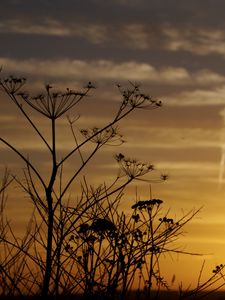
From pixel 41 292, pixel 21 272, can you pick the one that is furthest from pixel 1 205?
pixel 41 292

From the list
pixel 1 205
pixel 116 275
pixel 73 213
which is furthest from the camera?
pixel 1 205

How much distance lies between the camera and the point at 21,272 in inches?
574

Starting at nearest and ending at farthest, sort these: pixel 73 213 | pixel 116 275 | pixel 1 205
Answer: pixel 116 275
pixel 73 213
pixel 1 205

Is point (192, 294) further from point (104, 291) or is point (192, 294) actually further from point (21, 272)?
point (21, 272)

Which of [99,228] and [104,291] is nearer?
[104,291]

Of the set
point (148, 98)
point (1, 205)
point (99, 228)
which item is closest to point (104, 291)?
point (99, 228)

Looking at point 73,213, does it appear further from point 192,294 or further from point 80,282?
point 192,294

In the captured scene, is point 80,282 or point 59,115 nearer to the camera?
point 80,282

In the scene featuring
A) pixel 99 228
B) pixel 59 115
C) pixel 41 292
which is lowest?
pixel 41 292

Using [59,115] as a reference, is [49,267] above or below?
below

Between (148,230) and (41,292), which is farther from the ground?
(148,230)

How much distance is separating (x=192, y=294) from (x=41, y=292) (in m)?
2.71

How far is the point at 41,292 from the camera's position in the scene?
1334 cm

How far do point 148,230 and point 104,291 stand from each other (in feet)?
6.31
